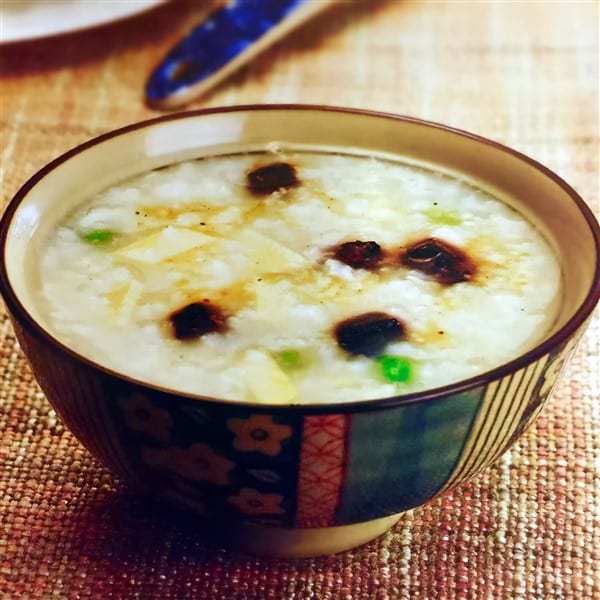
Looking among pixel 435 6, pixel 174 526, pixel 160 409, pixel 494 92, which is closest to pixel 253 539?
pixel 174 526

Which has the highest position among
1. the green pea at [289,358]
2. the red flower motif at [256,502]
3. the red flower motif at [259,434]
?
the red flower motif at [259,434]

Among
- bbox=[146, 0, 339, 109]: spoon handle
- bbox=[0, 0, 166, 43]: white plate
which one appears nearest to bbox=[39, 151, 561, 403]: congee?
bbox=[146, 0, 339, 109]: spoon handle

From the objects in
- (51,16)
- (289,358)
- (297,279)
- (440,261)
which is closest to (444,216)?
(440,261)

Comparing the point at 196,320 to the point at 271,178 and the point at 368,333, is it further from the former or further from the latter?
the point at 271,178

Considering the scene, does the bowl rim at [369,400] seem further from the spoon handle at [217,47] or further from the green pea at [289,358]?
the spoon handle at [217,47]

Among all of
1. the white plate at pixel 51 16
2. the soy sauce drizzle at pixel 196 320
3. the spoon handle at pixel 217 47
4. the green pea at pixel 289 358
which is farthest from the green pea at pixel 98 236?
the white plate at pixel 51 16

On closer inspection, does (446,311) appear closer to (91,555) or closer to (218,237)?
→ (218,237)

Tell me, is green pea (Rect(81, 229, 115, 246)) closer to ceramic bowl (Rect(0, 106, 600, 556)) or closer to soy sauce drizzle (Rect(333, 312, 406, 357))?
ceramic bowl (Rect(0, 106, 600, 556))
